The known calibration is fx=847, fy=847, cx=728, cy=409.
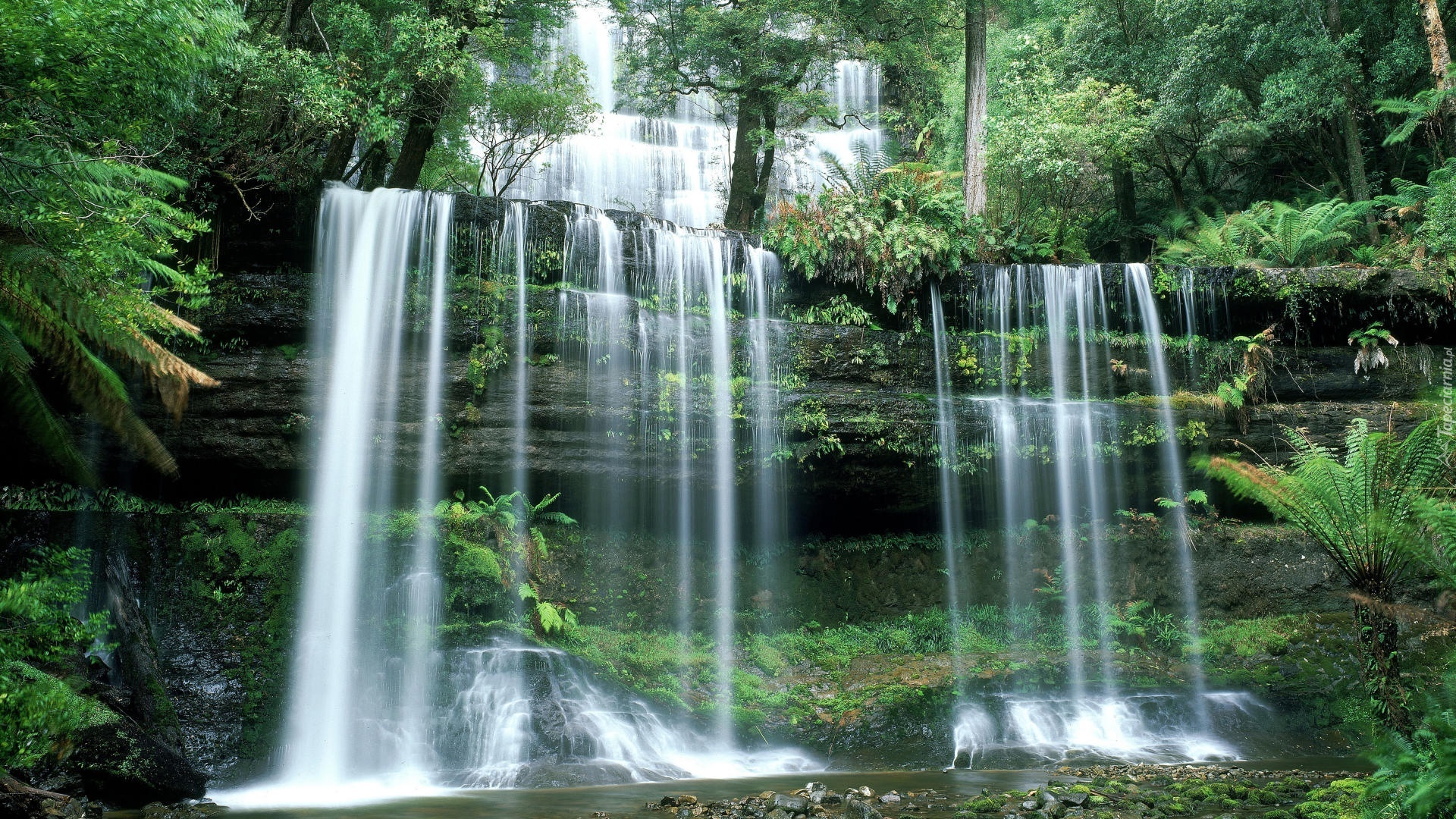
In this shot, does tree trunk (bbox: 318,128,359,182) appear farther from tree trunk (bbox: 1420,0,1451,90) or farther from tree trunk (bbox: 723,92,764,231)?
tree trunk (bbox: 1420,0,1451,90)

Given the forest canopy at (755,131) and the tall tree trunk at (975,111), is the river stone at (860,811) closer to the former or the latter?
the forest canopy at (755,131)

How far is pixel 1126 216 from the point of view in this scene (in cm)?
1967

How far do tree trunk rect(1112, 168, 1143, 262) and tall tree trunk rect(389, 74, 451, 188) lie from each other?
14597 mm

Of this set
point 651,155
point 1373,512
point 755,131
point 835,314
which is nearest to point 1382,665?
point 1373,512

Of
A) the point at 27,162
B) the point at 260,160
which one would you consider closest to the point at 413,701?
the point at 27,162

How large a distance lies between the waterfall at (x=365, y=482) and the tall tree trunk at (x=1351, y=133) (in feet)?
53.4

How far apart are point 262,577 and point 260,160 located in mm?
5247

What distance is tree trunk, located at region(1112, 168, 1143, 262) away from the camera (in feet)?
63.7

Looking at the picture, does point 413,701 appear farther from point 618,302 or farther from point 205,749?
point 618,302

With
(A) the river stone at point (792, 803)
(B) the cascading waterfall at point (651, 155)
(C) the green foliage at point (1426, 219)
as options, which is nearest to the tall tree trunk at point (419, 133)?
(B) the cascading waterfall at point (651, 155)

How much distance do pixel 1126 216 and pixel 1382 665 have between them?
15270 millimetres

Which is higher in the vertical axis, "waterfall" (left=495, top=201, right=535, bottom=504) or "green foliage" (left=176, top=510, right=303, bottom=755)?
"waterfall" (left=495, top=201, right=535, bottom=504)

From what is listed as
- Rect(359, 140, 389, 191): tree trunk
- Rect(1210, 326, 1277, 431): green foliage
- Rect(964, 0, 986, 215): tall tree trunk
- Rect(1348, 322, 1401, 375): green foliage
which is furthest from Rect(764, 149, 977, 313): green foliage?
Rect(359, 140, 389, 191): tree trunk

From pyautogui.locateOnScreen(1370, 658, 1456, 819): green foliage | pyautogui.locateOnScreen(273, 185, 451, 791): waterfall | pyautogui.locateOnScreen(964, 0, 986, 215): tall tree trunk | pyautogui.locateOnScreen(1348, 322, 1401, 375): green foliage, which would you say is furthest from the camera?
pyautogui.locateOnScreen(964, 0, 986, 215): tall tree trunk
